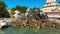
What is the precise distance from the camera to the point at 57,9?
5978 cm

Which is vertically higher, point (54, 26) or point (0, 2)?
point (0, 2)

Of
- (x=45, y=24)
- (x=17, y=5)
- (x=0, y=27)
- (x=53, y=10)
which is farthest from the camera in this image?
(x=17, y=5)

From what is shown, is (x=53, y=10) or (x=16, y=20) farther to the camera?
(x=53, y=10)

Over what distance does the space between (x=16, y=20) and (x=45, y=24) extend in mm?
6244

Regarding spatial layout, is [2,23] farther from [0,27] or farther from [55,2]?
[55,2]

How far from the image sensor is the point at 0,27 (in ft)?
125

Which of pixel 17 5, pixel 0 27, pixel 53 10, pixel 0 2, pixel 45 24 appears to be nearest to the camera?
pixel 0 27

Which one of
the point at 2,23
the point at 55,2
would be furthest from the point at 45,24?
the point at 55,2

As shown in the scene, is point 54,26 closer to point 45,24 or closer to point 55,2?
point 45,24

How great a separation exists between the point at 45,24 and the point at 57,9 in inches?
776

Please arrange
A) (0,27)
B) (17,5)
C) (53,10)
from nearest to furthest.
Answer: (0,27)
(53,10)
(17,5)

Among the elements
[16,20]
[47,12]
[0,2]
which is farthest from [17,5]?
[16,20]

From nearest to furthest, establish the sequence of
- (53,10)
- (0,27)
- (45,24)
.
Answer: (0,27) < (45,24) < (53,10)

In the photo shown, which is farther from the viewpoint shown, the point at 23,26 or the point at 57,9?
the point at 57,9
